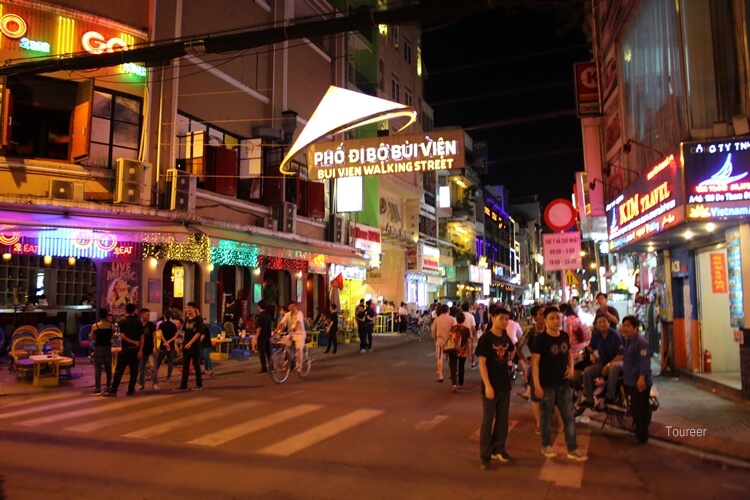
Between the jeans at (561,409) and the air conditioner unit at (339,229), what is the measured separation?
21127mm

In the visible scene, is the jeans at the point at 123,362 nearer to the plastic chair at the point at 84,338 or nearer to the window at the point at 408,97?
the plastic chair at the point at 84,338

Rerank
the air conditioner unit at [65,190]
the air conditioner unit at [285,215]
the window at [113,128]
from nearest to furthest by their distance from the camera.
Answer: the air conditioner unit at [65,190]
the window at [113,128]
the air conditioner unit at [285,215]

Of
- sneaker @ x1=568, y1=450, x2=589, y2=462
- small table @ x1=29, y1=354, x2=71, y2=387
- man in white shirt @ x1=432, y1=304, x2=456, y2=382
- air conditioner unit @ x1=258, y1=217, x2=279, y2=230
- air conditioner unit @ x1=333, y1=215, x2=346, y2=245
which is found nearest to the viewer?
sneaker @ x1=568, y1=450, x2=589, y2=462

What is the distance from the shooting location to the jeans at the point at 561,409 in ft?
23.2

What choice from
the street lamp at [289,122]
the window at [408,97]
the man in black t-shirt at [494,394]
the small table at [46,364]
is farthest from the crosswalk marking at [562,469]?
the window at [408,97]

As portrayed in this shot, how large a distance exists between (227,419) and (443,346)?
18.7ft

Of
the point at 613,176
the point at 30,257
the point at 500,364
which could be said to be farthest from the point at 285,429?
the point at 613,176

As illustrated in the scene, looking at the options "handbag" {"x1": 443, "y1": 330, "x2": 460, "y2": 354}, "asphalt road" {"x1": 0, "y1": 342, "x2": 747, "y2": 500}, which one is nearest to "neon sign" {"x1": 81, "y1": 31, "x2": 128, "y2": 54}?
"asphalt road" {"x1": 0, "y1": 342, "x2": 747, "y2": 500}

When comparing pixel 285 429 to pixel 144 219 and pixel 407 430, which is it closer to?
pixel 407 430

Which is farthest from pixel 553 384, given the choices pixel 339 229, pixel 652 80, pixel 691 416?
pixel 339 229

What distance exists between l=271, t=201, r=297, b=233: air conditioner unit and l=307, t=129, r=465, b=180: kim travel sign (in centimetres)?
983

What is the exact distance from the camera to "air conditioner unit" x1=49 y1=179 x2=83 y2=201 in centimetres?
1535

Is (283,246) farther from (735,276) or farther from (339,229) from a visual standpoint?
(735,276)

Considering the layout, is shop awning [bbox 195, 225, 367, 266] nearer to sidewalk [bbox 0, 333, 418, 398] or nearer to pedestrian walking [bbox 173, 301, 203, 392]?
sidewalk [bbox 0, 333, 418, 398]
